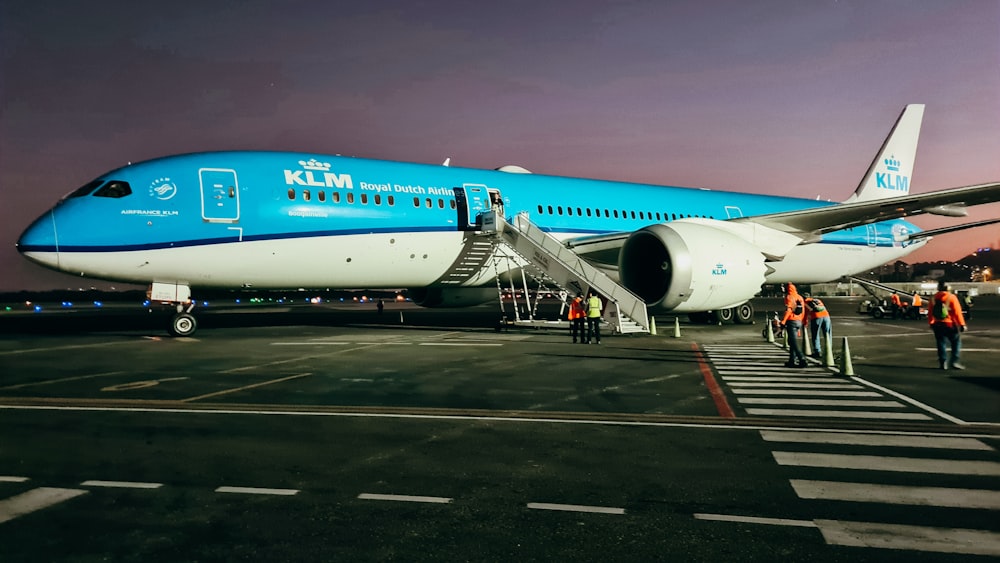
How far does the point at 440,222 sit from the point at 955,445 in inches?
559

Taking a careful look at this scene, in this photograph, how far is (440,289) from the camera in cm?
2095

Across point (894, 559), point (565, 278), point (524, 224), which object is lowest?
point (894, 559)

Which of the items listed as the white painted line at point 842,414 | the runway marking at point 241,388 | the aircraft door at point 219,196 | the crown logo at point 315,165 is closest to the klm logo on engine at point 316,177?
the crown logo at point 315,165

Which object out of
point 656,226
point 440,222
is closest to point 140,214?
point 440,222

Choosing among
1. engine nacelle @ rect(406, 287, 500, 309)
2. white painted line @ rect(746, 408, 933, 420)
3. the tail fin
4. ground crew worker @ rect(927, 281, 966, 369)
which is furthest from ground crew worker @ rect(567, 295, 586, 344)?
the tail fin

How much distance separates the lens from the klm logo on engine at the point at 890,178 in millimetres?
28859

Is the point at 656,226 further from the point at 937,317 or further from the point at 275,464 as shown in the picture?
the point at 275,464

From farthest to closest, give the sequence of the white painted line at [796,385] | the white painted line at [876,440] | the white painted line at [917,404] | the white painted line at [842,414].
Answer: the white painted line at [796,385] < the white painted line at [842,414] < the white painted line at [917,404] < the white painted line at [876,440]

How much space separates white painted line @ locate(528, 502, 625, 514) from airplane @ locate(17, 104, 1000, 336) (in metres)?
12.1

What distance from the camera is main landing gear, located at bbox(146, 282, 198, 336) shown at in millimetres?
16547

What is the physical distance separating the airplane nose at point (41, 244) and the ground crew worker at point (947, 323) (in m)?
17.1

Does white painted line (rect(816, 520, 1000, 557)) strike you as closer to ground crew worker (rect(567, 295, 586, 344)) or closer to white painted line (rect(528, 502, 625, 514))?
white painted line (rect(528, 502, 625, 514))

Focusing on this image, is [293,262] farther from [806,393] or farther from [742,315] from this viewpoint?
[742,315]

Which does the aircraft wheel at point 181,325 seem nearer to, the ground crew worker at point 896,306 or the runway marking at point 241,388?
the runway marking at point 241,388
